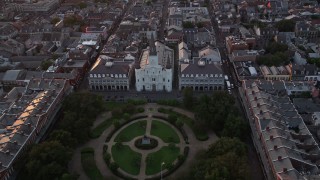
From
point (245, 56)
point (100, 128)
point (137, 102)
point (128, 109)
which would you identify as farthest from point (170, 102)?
point (245, 56)

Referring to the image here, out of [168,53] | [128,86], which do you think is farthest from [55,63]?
[168,53]

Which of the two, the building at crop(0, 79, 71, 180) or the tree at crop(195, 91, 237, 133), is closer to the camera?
the building at crop(0, 79, 71, 180)

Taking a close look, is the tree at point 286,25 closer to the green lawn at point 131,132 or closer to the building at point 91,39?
the building at point 91,39

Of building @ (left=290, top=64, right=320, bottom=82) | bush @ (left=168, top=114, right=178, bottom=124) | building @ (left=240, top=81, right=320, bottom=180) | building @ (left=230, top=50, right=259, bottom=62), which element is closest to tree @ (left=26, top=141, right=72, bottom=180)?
bush @ (left=168, top=114, right=178, bottom=124)

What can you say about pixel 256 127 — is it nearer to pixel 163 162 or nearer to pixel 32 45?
pixel 163 162

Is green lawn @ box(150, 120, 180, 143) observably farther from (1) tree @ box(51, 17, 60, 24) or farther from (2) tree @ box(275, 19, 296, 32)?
(1) tree @ box(51, 17, 60, 24)

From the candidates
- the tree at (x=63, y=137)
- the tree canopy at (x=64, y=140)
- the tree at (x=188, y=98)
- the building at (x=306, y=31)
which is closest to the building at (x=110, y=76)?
the tree canopy at (x=64, y=140)
